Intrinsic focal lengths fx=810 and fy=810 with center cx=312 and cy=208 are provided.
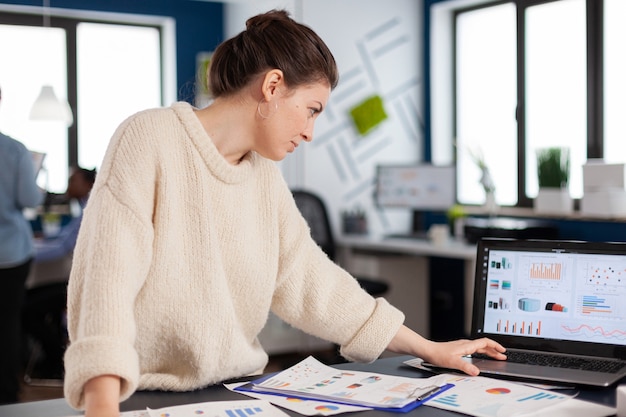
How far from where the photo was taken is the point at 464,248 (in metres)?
4.35

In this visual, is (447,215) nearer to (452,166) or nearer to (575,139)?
(452,166)

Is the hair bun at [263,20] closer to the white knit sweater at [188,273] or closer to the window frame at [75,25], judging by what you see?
the white knit sweater at [188,273]

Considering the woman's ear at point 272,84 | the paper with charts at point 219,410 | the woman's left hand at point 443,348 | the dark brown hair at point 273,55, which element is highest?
the dark brown hair at point 273,55

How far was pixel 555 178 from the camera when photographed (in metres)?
4.39

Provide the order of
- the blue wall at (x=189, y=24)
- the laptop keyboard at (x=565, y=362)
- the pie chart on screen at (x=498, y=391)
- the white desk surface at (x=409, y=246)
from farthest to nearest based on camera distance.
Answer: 1. the blue wall at (x=189, y=24)
2. the white desk surface at (x=409, y=246)
3. the laptop keyboard at (x=565, y=362)
4. the pie chart on screen at (x=498, y=391)

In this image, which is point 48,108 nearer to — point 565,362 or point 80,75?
point 80,75

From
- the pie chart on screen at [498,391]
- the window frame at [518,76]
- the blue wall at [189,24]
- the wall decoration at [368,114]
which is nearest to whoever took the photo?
the pie chart on screen at [498,391]

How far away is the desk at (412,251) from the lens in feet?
14.6

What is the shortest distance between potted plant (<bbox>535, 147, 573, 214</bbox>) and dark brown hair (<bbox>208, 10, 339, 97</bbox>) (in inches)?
119

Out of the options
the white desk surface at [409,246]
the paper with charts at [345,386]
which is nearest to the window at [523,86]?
the white desk surface at [409,246]

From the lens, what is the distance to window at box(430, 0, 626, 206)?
4492 millimetres

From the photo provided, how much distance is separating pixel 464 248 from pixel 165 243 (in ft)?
10.1

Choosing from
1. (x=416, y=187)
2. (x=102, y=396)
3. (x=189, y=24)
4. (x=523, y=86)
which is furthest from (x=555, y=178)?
(x=102, y=396)

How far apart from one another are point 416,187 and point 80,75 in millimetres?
2157
